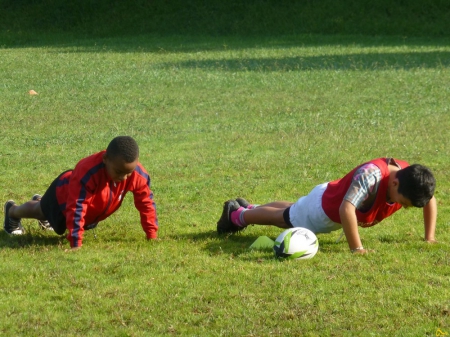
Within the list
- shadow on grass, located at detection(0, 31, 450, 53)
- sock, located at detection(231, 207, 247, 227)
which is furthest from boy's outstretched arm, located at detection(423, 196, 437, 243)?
shadow on grass, located at detection(0, 31, 450, 53)

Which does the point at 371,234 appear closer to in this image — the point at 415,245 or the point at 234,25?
the point at 415,245

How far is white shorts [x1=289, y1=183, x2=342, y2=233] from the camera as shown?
689 centimetres

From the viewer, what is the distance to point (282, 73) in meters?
20.1

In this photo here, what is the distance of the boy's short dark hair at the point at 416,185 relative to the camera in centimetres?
615

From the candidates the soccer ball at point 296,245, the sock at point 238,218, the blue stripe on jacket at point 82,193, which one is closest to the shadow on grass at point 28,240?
the blue stripe on jacket at point 82,193

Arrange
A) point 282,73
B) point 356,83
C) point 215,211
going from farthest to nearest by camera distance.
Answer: point 282,73
point 356,83
point 215,211

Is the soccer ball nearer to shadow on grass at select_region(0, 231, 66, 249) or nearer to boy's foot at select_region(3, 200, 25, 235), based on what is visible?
shadow on grass at select_region(0, 231, 66, 249)

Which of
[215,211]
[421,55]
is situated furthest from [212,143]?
[421,55]

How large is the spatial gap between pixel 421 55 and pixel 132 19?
16.5m

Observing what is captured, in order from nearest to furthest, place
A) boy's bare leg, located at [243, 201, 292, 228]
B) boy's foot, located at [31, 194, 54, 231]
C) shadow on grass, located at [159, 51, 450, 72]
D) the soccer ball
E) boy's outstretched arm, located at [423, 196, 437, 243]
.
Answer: the soccer ball, boy's outstretched arm, located at [423, 196, 437, 243], boy's bare leg, located at [243, 201, 292, 228], boy's foot, located at [31, 194, 54, 231], shadow on grass, located at [159, 51, 450, 72]

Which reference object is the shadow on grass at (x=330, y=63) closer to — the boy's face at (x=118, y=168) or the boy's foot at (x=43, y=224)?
the boy's foot at (x=43, y=224)

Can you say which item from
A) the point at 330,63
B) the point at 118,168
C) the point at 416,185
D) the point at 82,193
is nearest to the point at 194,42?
the point at 330,63

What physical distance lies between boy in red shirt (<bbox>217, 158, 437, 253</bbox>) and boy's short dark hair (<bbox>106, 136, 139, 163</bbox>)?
124 cm

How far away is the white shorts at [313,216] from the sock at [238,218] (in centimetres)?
45
